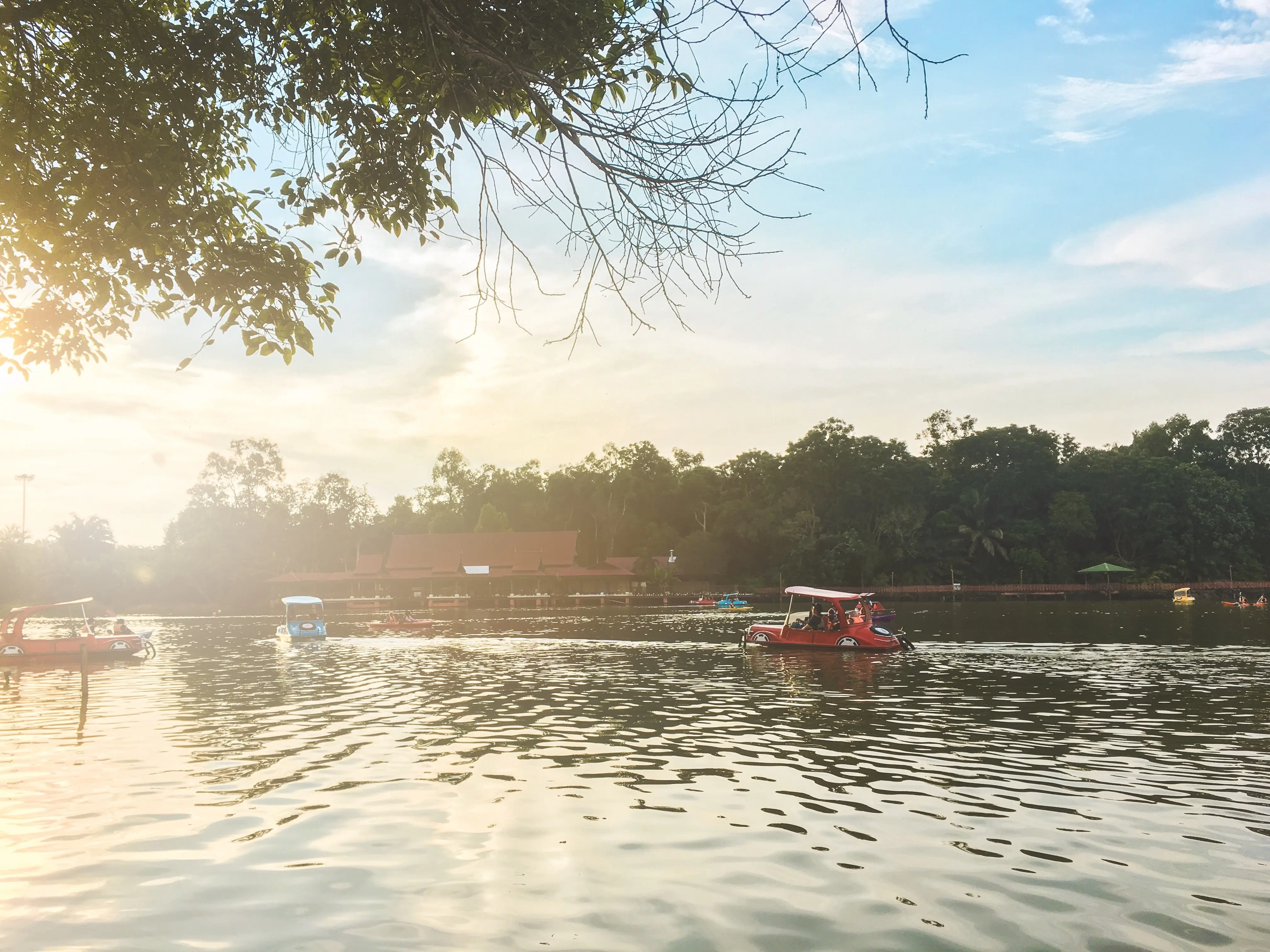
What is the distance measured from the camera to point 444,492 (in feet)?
434

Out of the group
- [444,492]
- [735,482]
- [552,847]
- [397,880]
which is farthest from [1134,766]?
[444,492]

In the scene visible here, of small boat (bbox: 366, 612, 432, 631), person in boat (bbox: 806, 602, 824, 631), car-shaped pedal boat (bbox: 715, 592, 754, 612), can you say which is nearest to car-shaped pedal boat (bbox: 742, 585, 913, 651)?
person in boat (bbox: 806, 602, 824, 631)

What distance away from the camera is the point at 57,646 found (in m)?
34.7

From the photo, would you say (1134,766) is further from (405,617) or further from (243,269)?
(405,617)

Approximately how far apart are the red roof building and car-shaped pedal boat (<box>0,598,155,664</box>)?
56.1 m

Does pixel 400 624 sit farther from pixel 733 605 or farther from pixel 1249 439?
pixel 1249 439

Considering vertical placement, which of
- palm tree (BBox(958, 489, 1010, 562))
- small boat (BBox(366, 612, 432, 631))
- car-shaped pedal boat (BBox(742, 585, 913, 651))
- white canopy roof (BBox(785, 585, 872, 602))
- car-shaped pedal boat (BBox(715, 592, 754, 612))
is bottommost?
car-shaped pedal boat (BBox(715, 592, 754, 612))

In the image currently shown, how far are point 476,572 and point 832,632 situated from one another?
67.8 meters

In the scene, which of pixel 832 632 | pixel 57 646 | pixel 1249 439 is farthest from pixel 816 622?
pixel 1249 439

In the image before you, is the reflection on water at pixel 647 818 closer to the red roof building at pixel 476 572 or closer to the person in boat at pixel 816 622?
the person in boat at pixel 816 622

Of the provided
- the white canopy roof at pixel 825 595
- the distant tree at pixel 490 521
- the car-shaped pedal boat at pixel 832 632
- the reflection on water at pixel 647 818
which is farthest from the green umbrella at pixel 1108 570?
the reflection on water at pixel 647 818

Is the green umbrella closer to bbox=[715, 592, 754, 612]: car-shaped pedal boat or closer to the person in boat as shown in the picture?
bbox=[715, 592, 754, 612]: car-shaped pedal boat

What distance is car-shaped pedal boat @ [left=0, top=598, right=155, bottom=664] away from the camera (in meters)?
33.6

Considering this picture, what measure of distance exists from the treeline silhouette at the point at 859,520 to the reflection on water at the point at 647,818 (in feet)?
244
